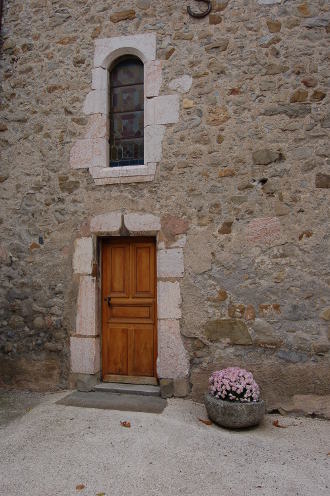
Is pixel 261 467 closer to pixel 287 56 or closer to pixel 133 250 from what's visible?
pixel 133 250

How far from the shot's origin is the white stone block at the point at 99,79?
175 inches

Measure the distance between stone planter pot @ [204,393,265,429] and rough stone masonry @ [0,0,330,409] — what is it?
1.56 feet

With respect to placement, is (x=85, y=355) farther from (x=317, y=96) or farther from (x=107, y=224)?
(x=317, y=96)

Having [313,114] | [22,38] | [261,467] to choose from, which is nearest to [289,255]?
[313,114]

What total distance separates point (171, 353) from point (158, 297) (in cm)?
60

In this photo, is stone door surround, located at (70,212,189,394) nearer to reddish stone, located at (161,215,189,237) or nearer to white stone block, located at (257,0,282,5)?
reddish stone, located at (161,215,189,237)

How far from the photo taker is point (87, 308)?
14.1ft

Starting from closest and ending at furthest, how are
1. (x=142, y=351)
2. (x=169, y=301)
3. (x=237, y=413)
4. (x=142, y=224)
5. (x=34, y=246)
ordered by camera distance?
1. (x=237, y=413)
2. (x=169, y=301)
3. (x=142, y=224)
4. (x=142, y=351)
5. (x=34, y=246)

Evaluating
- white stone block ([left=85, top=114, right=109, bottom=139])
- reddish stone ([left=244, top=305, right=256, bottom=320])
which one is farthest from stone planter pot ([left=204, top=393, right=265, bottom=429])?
white stone block ([left=85, top=114, right=109, bottom=139])

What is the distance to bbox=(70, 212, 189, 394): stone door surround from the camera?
13.1 feet

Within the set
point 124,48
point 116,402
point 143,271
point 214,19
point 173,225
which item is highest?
point 214,19

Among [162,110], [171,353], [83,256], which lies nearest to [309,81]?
[162,110]

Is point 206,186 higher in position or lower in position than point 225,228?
higher

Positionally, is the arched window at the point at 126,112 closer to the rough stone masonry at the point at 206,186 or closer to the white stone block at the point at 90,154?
the white stone block at the point at 90,154
